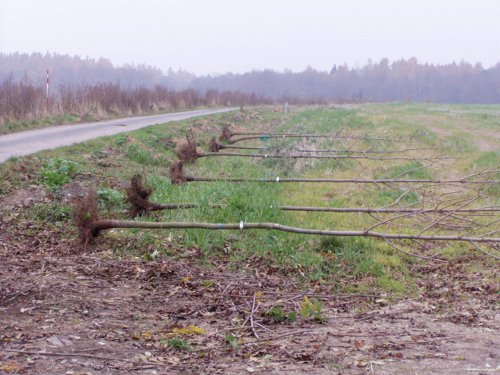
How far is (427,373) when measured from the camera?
381 centimetres

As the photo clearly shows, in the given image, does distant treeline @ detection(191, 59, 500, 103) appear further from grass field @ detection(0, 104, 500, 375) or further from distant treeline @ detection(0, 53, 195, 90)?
grass field @ detection(0, 104, 500, 375)

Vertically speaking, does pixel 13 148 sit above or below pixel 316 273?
above

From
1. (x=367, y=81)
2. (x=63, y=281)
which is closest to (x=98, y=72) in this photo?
(x=367, y=81)

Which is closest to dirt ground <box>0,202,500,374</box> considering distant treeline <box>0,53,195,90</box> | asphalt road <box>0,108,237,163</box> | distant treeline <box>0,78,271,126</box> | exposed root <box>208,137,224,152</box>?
asphalt road <box>0,108,237,163</box>

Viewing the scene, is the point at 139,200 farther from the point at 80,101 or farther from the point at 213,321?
the point at 80,101

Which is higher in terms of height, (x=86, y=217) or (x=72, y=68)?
(x=72, y=68)

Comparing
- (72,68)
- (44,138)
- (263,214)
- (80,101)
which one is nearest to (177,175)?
(263,214)

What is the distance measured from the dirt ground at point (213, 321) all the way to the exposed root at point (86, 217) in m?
0.17

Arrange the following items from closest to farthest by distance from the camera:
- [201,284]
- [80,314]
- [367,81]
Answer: [80,314] < [201,284] < [367,81]

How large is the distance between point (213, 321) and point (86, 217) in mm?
2441

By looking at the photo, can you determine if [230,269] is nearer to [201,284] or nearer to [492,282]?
[201,284]

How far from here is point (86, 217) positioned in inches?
258

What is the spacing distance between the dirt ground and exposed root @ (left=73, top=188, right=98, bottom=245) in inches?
6.6

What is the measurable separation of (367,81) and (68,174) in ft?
411
